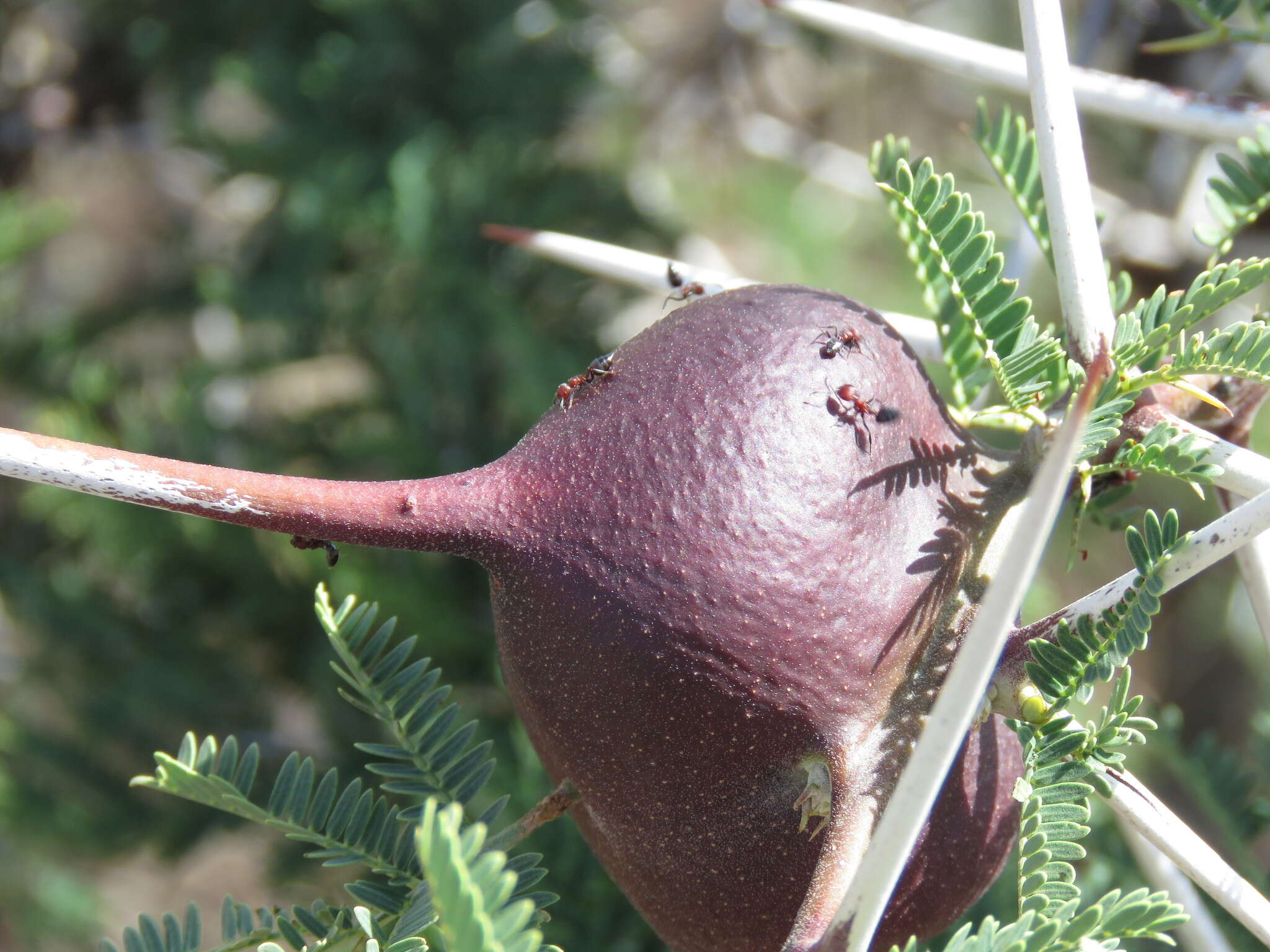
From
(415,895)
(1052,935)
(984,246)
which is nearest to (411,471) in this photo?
(415,895)

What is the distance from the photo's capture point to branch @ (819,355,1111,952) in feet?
1.22

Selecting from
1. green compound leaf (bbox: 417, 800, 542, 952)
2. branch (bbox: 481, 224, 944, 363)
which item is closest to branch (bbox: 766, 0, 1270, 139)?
branch (bbox: 481, 224, 944, 363)

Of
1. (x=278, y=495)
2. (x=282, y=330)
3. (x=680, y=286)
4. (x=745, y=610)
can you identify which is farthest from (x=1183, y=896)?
(x=282, y=330)

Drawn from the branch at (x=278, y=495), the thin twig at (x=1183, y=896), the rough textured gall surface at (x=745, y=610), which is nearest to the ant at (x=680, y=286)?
the rough textured gall surface at (x=745, y=610)

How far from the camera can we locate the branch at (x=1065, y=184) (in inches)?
23.0

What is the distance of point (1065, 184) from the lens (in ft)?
1.92

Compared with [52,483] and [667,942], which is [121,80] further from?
[667,942]

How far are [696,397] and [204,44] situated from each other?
4.64 ft

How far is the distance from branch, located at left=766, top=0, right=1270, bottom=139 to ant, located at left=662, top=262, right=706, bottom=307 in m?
0.25

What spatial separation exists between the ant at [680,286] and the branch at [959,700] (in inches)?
12.6

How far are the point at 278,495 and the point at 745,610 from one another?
9.7 inches

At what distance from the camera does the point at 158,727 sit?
4.69 feet

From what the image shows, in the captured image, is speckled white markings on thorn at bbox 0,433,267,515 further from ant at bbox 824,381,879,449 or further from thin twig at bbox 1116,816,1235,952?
Result: thin twig at bbox 1116,816,1235,952

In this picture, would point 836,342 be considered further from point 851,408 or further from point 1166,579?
point 1166,579
